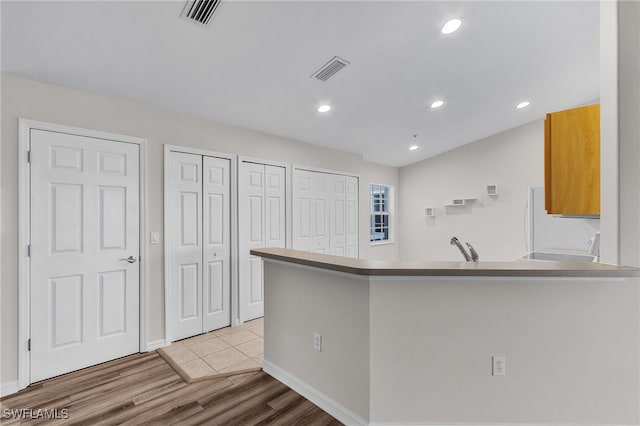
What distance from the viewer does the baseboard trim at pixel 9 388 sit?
2145 mm

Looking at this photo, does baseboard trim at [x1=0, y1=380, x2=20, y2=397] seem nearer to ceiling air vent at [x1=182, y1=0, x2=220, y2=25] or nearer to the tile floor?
the tile floor

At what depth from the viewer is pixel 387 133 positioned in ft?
14.5

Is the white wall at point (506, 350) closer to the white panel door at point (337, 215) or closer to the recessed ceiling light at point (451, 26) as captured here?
the recessed ceiling light at point (451, 26)

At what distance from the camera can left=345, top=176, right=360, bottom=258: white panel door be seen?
198 inches

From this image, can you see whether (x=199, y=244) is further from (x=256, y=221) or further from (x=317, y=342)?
(x=317, y=342)

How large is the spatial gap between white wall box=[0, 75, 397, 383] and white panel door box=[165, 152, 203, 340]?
0.44 feet

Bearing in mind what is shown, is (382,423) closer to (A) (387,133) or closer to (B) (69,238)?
(B) (69,238)

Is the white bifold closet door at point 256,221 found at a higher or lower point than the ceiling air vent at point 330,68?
lower

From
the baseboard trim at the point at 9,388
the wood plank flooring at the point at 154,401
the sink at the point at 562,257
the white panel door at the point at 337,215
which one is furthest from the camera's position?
the white panel door at the point at 337,215

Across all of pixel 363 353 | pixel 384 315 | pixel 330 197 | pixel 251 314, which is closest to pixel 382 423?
pixel 363 353

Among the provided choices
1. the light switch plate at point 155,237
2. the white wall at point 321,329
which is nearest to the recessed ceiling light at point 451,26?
the white wall at point 321,329

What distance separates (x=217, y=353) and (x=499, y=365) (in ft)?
7.79

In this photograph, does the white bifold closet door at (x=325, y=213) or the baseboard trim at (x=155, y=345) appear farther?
the white bifold closet door at (x=325, y=213)

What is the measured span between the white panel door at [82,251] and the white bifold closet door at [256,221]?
114cm
